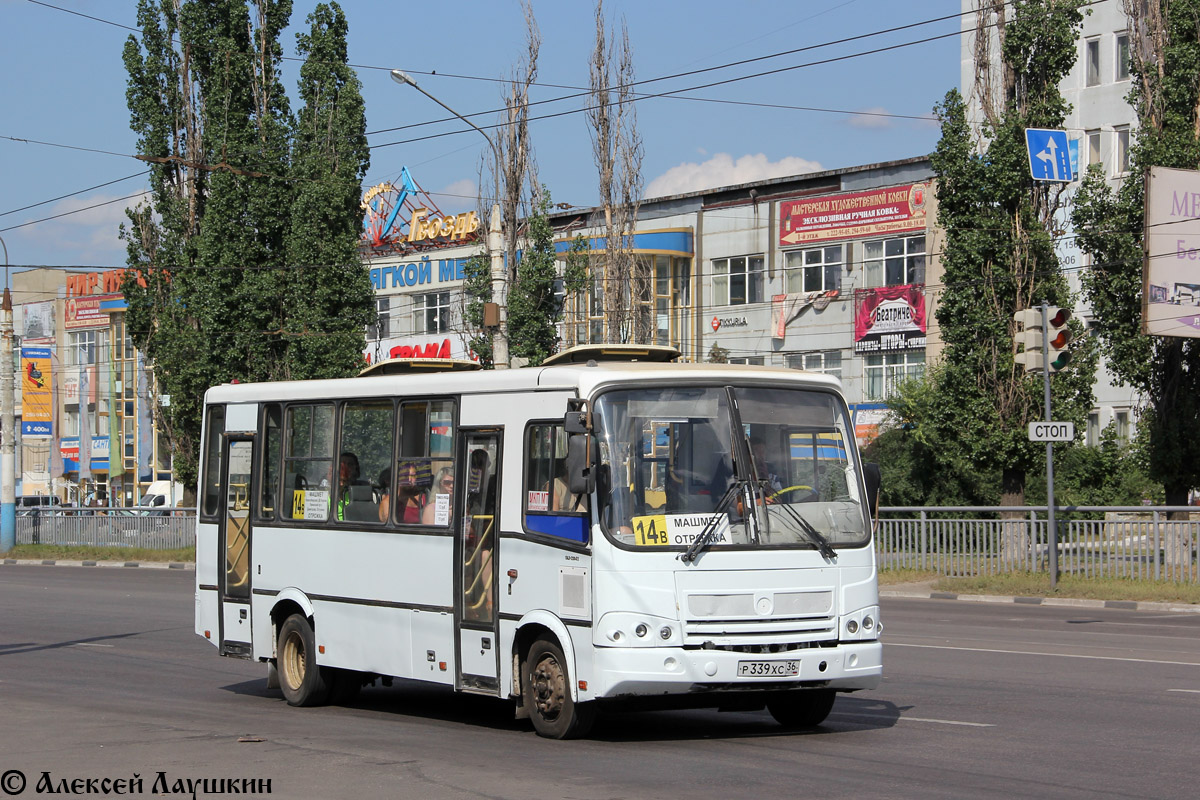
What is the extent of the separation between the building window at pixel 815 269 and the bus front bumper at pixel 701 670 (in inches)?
1907

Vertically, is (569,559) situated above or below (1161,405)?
below

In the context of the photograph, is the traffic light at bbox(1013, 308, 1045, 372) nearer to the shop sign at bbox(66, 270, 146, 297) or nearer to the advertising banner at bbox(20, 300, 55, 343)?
the shop sign at bbox(66, 270, 146, 297)

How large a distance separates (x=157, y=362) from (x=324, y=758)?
128ft

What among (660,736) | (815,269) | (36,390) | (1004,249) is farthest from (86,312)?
(660,736)

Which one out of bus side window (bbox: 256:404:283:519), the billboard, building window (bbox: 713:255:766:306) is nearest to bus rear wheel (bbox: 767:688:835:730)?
bus side window (bbox: 256:404:283:519)

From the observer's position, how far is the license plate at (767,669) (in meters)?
10.1

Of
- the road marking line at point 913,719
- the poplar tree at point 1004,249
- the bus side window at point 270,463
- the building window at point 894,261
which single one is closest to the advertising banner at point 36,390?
the building window at point 894,261

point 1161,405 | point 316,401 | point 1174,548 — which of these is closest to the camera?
point 316,401

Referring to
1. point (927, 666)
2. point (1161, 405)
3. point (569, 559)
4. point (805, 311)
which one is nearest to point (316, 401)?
point (569, 559)

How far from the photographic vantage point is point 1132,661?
15.5 metres

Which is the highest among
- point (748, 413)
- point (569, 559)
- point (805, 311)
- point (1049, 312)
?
point (805, 311)

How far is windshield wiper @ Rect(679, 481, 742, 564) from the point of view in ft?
33.1

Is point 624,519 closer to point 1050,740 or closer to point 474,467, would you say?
point 474,467

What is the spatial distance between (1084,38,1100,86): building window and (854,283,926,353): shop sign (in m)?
13.8
